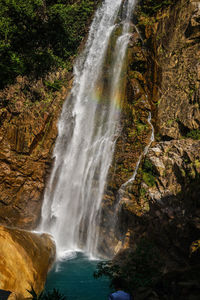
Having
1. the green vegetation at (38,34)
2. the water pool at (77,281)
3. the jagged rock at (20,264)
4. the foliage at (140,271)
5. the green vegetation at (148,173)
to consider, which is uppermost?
the green vegetation at (38,34)

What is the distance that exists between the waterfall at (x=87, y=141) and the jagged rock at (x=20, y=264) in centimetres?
435

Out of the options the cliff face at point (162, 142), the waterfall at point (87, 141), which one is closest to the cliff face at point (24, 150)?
the waterfall at point (87, 141)

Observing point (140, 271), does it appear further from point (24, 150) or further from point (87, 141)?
point (24, 150)

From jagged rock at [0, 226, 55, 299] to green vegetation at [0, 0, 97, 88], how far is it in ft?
43.4

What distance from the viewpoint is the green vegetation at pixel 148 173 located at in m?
11.8

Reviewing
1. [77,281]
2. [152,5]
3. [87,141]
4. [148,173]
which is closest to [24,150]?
[87,141]

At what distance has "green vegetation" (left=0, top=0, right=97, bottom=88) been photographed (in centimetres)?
1691

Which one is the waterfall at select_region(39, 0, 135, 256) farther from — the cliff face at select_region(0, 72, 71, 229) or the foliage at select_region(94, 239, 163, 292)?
the foliage at select_region(94, 239, 163, 292)

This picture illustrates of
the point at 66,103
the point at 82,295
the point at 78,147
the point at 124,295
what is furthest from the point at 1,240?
the point at 66,103

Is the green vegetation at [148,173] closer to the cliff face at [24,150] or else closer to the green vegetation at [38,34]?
the cliff face at [24,150]

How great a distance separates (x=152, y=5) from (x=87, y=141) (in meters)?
11.9

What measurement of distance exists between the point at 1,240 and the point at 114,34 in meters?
17.6

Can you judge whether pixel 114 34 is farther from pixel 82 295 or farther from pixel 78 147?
pixel 82 295

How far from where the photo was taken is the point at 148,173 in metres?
12.1
